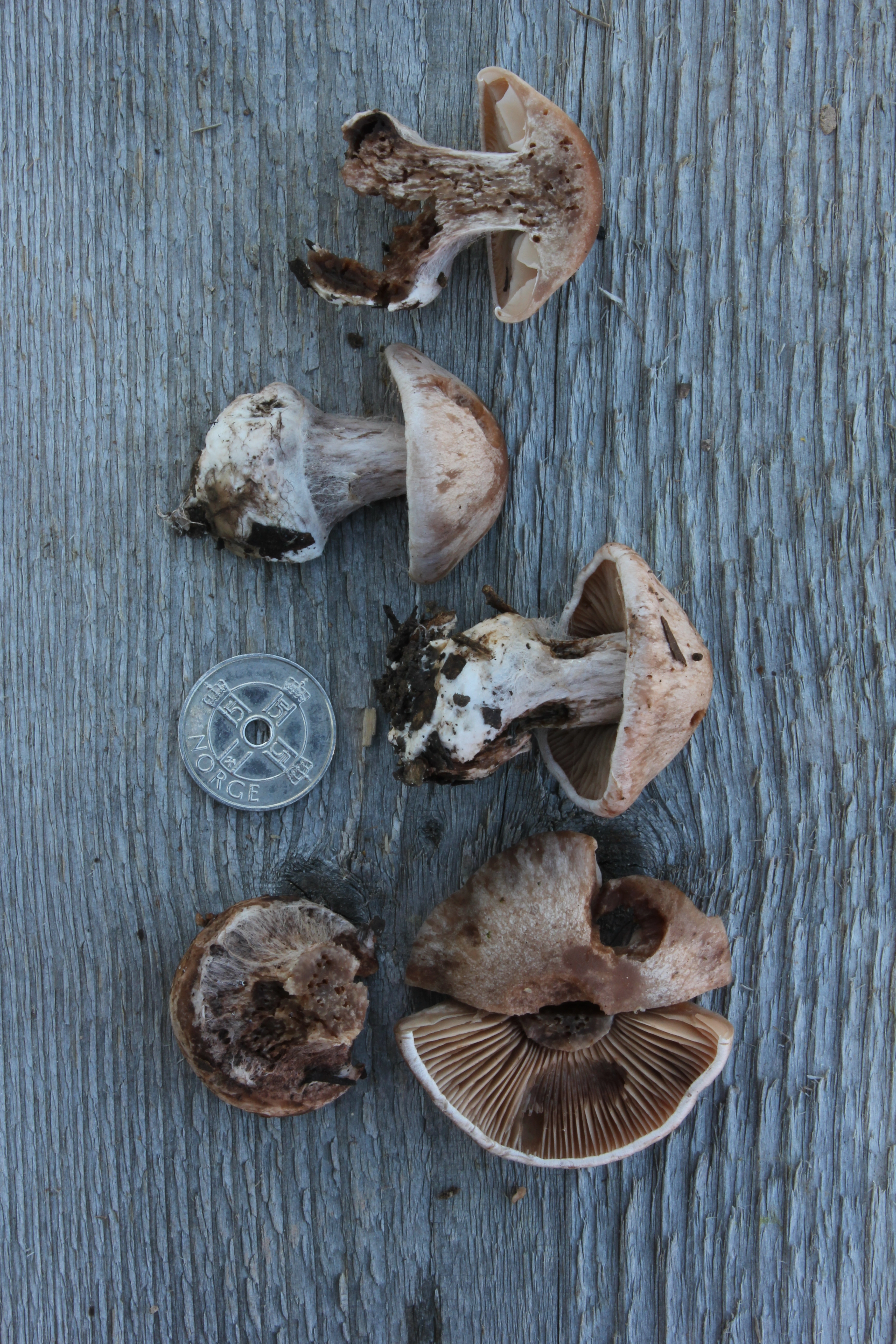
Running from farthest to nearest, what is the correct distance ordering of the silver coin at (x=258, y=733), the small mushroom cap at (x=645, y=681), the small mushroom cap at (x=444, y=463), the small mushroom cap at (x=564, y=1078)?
the silver coin at (x=258, y=733), the small mushroom cap at (x=564, y=1078), the small mushroom cap at (x=444, y=463), the small mushroom cap at (x=645, y=681)

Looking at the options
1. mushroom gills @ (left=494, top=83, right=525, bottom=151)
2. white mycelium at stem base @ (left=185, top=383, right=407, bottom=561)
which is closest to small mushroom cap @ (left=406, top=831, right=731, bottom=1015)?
white mycelium at stem base @ (left=185, top=383, right=407, bottom=561)

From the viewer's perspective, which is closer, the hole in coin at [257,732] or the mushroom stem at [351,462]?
the mushroom stem at [351,462]

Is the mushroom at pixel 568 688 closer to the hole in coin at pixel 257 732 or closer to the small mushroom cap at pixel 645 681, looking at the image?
the small mushroom cap at pixel 645 681

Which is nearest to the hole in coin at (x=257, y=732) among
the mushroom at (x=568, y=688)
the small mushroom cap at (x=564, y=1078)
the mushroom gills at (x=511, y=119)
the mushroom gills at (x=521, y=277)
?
the mushroom at (x=568, y=688)

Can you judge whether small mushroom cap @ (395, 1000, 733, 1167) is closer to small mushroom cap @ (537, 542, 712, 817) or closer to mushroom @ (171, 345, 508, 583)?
small mushroom cap @ (537, 542, 712, 817)

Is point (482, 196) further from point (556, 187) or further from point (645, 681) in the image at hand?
point (645, 681)

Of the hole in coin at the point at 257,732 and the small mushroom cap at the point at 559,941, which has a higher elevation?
the hole in coin at the point at 257,732

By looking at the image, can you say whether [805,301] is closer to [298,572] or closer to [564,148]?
[564,148]
